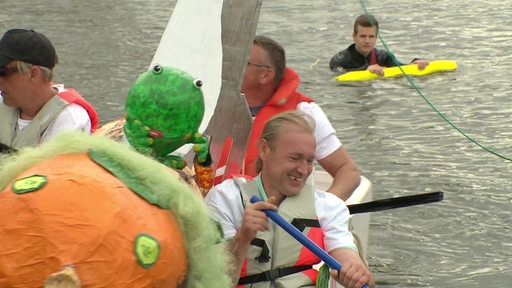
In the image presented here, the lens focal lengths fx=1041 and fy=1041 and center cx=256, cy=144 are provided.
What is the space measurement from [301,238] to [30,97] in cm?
133

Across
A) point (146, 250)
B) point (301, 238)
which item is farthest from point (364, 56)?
point (146, 250)

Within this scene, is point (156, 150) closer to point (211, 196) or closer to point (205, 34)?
point (211, 196)

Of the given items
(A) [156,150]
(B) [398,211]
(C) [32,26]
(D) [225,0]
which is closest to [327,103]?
(B) [398,211]

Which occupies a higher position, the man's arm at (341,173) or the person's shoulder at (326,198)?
the person's shoulder at (326,198)

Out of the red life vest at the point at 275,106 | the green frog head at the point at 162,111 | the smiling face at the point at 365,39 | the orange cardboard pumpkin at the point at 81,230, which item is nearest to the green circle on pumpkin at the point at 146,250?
the orange cardboard pumpkin at the point at 81,230

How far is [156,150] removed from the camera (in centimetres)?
255

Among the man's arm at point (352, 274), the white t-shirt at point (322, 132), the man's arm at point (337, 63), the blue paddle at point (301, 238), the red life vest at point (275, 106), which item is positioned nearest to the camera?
the blue paddle at point (301, 238)

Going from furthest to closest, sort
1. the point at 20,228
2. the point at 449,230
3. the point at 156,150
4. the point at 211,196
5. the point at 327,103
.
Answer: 1. the point at 327,103
2. the point at 449,230
3. the point at 211,196
4. the point at 156,150
5. the point at 20,228

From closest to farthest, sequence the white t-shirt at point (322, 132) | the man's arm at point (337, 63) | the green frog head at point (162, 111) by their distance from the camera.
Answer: the green frog head at point (162, 111) → the white t-shirt at point (322, 132) → the man's arm at point (337, 63)

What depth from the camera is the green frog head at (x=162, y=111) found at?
2.49 m

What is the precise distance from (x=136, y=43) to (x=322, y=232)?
334 inches

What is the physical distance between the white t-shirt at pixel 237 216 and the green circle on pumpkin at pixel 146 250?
1174mm

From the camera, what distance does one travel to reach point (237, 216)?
309 cm

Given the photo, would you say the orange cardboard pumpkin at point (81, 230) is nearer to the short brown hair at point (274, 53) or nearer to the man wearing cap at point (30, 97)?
the man wearing cap at point (30, 97)
